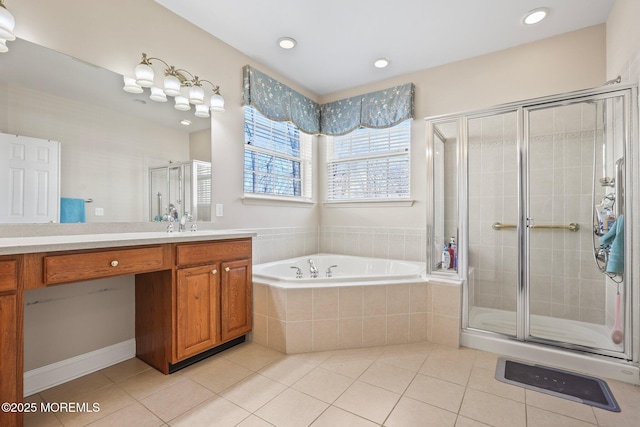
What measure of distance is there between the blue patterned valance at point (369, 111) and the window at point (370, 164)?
148 mm

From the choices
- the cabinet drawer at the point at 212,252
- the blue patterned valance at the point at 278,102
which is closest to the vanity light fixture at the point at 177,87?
the blue patterned valance at the point at 278,102

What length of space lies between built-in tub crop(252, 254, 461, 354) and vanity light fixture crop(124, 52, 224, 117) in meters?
1.45

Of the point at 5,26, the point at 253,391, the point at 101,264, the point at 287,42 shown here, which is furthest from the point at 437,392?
the point at 5,26

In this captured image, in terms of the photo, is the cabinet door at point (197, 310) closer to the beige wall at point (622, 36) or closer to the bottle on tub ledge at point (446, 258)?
the bottle on tub ledge at point (446, 258)

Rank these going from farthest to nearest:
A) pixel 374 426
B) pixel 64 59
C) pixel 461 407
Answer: pixel 64 59
pixel 461 407
pixel 374 426

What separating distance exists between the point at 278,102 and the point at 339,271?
6.39 feet

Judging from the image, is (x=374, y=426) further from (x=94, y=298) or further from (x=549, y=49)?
(x=549, y=49)

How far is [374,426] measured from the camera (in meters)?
1.45

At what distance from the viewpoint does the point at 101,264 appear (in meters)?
1.54

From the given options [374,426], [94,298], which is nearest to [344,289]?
[374,426]

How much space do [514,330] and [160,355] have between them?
2.48 metres

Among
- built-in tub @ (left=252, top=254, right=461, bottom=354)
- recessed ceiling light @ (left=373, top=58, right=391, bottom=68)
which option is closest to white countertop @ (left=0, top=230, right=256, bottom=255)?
built-in tub @ (left=252, top=254, right=461, bottom=354)

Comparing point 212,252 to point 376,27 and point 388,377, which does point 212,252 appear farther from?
point 376,27

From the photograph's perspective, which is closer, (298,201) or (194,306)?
(194,306)
